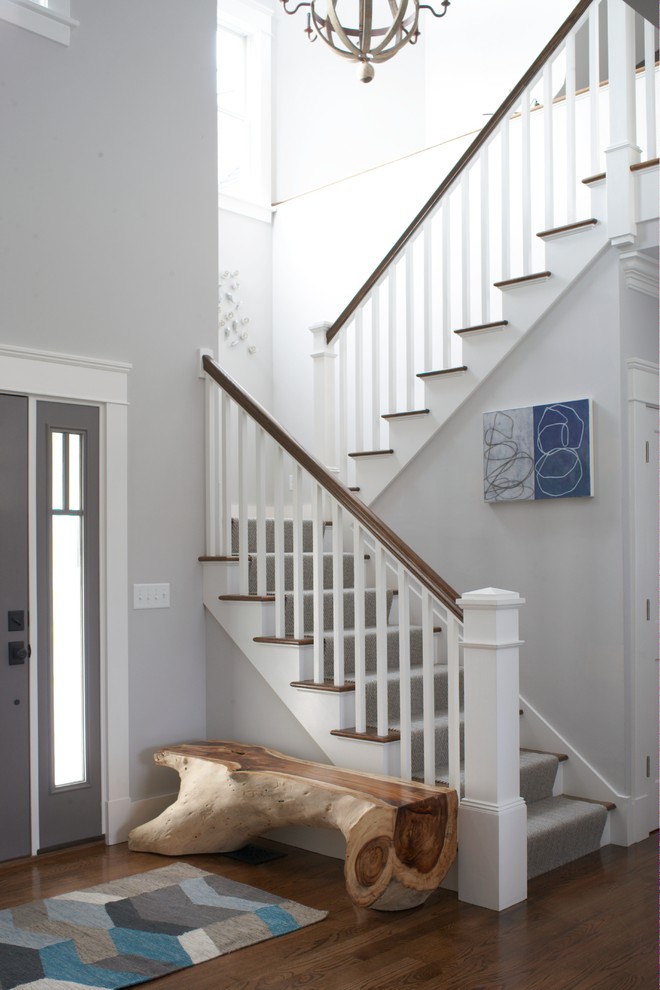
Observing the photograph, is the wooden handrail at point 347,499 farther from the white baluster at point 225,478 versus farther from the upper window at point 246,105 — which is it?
the upper window at point 246,105

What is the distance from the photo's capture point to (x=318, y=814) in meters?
3.43

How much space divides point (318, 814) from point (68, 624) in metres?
1.38

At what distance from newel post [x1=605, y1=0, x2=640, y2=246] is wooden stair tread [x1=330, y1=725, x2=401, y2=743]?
241 centimetres

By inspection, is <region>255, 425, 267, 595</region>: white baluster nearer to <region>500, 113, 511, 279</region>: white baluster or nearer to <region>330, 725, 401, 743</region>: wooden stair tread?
<region>330, 725, 401, 743</region>: wooden stair tread

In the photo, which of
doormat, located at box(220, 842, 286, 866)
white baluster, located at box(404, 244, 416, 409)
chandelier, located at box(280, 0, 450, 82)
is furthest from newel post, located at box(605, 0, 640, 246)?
doormat, located at box(220, 842, 286, 866)

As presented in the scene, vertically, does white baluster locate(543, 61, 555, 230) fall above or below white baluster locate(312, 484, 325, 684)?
above

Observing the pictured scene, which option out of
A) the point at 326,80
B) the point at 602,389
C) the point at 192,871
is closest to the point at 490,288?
the point at 602,389

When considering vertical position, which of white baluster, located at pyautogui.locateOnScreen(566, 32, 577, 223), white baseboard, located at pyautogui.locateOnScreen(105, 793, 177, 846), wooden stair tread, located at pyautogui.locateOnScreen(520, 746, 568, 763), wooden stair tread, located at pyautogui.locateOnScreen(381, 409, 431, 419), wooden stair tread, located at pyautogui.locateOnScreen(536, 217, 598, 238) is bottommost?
white baseboard, located at pyautogui.locateOnScreen(105, 793, 177, 846)

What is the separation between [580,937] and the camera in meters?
3.11

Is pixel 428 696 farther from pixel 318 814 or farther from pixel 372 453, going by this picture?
pixel 372 453

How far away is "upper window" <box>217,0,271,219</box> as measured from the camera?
7.36 m

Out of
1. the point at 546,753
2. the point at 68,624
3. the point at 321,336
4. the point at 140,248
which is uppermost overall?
the point at 140,248

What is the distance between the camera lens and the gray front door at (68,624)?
3922mm

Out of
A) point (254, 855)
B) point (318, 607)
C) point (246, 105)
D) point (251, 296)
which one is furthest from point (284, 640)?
point (246, 105)
